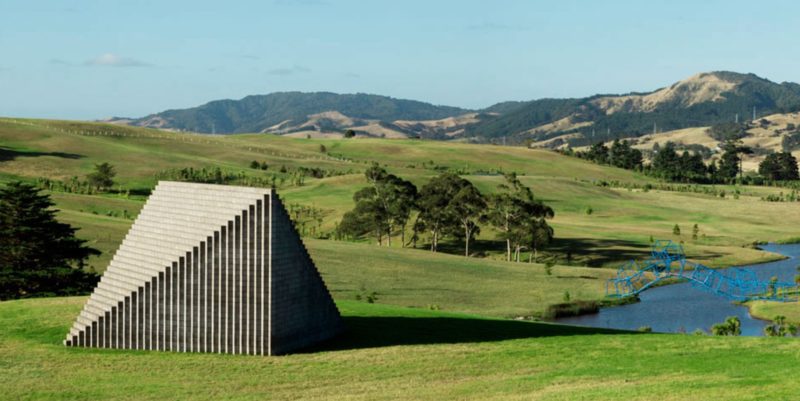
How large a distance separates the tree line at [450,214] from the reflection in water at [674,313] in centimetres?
2121

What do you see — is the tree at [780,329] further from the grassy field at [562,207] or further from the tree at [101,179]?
the tree at [101,179]

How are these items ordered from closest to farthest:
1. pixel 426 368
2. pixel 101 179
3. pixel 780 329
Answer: pixel 426 368 < pixel 780 329 < pixel 101 179

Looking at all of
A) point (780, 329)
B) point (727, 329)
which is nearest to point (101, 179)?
point (727, 329)

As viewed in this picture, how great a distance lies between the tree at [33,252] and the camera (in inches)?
2229

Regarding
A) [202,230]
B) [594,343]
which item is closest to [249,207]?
[202,230]

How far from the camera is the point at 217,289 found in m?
35.2

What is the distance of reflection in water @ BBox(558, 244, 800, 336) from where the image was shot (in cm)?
6894

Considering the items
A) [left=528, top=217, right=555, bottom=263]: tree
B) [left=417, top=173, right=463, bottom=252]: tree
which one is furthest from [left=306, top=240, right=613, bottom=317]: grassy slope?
[left=417, top=173, right=463, bottom=252]: tree

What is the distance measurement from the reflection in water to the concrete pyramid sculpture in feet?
126

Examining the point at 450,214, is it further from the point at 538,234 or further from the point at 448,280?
the point at 448,280

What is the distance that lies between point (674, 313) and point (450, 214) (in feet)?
129

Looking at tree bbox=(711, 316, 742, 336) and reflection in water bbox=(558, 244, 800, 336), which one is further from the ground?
tree bbox=(711, 316, 742, 336)

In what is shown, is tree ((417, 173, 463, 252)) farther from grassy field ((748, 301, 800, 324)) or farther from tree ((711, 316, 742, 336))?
tree ((711, 316, 742, 336))

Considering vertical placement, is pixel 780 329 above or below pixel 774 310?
above
